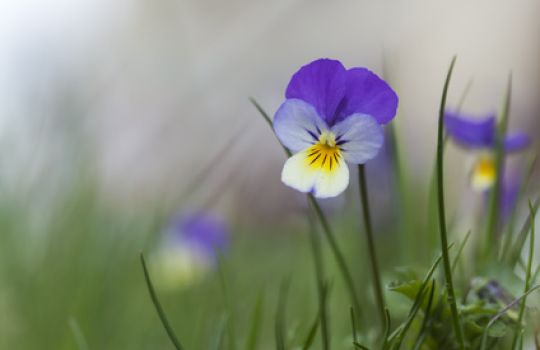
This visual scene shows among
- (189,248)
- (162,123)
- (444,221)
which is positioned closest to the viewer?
(444,221)

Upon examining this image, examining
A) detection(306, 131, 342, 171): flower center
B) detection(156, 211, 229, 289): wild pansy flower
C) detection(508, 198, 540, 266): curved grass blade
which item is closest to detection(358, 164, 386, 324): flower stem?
detection(306, 131, 342, 171): flower center

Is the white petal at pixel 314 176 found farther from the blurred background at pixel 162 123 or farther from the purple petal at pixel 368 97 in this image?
the blurred background at pixel 162 123

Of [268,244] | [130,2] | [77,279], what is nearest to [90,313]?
[77,279]

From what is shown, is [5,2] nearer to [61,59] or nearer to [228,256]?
[61,59]

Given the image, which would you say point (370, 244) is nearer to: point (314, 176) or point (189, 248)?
point (314, 176)

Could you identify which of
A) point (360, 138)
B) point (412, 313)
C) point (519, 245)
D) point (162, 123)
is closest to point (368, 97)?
point (360, 138)

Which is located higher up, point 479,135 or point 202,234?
point 479,135

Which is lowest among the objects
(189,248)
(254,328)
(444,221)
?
(189,248)

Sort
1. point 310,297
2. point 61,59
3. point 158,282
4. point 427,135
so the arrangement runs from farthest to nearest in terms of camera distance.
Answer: point 427,135, point 61,59, point 158,282, point 310,297
